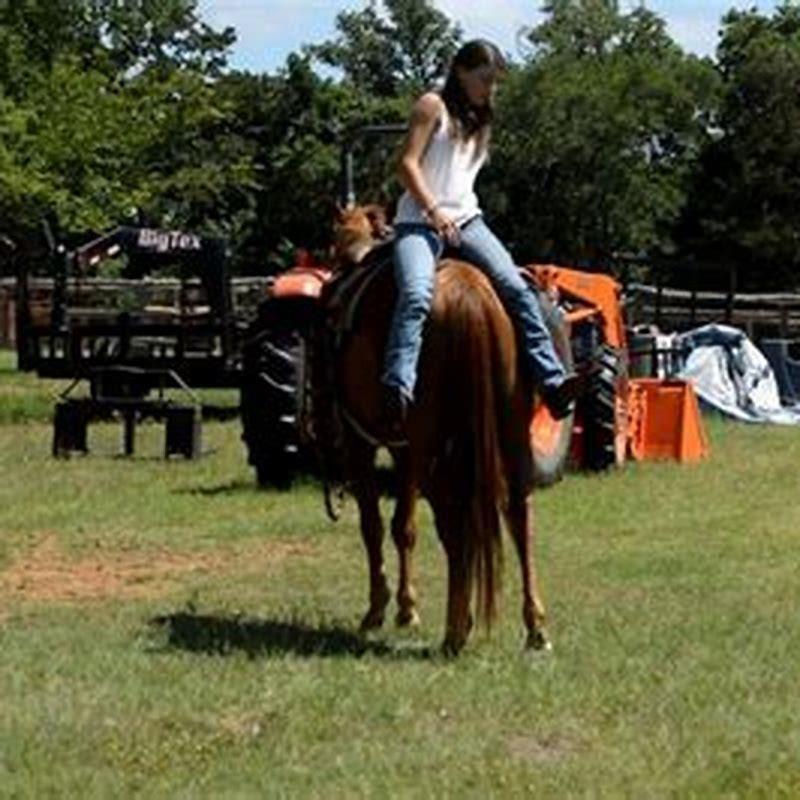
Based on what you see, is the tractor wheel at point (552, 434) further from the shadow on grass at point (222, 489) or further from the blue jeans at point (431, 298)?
the shadow on grass at point (222, 489)

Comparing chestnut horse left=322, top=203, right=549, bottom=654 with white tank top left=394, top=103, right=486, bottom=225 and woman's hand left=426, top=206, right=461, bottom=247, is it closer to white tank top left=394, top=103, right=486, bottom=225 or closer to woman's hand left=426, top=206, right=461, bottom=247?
woman's hand left=426, top=206, right=461, bottom=247

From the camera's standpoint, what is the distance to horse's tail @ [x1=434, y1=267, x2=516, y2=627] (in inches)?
316

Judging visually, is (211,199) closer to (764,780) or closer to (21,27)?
(21,27)

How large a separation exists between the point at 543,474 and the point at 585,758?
12.6 ft

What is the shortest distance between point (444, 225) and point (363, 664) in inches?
67.4

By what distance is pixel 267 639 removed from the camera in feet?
27.8

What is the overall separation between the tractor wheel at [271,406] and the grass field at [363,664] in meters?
0.94

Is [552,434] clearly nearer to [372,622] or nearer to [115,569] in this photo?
[115,569]

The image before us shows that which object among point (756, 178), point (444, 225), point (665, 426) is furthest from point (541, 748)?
point (756, 178)

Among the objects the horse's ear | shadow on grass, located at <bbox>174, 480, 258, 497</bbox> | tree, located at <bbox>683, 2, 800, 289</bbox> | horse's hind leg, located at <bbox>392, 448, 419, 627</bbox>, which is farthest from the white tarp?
tree, located at <bbox>683, 2, 800, 289</bbox>

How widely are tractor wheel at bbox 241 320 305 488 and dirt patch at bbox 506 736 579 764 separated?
780 cm

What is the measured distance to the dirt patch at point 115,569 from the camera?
10133 mm

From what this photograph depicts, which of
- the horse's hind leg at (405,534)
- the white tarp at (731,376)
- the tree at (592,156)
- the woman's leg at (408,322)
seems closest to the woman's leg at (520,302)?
the woman's leg at (408,322)

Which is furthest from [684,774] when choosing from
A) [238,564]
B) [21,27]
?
[21,27]
